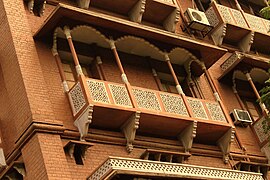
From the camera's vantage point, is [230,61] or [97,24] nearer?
[97,24]

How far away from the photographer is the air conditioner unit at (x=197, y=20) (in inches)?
802

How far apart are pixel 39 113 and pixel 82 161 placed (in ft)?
5.48

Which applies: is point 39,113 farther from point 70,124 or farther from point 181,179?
point 181,179

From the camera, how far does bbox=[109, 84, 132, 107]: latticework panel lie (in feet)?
48.3

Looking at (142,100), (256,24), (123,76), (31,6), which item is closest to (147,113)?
(142,100)

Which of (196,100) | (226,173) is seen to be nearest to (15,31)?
(196,100)

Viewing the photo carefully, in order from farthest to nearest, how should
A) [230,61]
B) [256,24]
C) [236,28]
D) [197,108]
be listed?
[256,24], [236,28], [230,61], [197,108]

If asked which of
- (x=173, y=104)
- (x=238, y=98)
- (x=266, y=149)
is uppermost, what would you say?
(x=238, y=98)

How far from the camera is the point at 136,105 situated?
1493 centimetres

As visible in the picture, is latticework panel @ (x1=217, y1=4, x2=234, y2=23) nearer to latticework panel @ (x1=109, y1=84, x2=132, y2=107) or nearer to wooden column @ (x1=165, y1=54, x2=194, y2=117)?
wooden column @ (x1=165, y1=54, x2=194, y2=117)

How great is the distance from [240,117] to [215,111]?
7.56 feet

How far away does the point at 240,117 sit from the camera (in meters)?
18.9

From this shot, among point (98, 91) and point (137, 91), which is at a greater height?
point (137, 91)

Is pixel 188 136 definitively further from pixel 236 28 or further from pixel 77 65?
pixel 236 28
